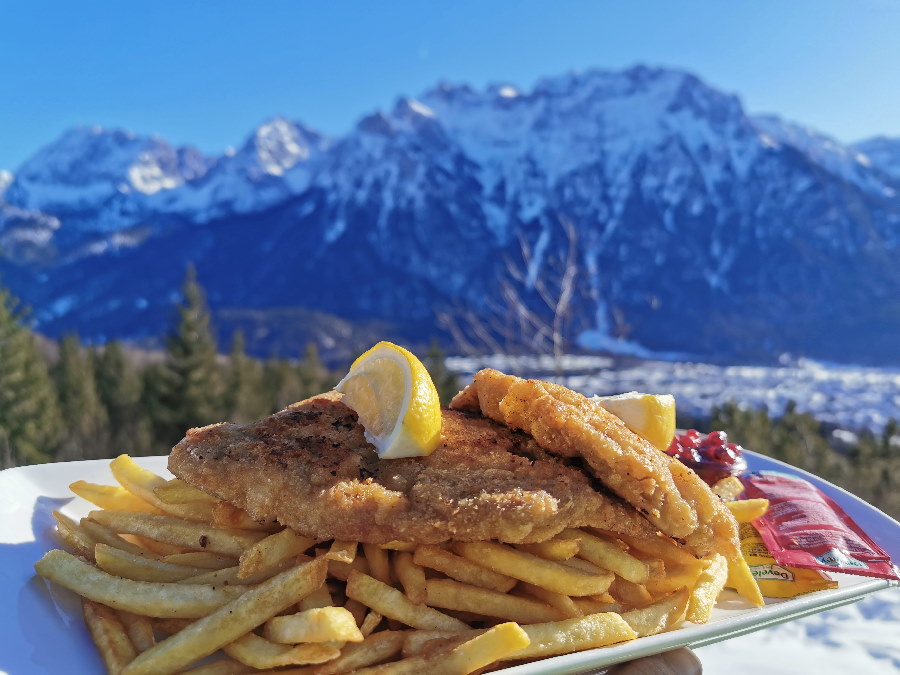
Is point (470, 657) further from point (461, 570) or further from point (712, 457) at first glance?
point (712, 457)

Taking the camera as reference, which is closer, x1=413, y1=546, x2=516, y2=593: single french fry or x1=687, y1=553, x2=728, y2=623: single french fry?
x1=413, y1=546, x2=516, y2=593: single french fry

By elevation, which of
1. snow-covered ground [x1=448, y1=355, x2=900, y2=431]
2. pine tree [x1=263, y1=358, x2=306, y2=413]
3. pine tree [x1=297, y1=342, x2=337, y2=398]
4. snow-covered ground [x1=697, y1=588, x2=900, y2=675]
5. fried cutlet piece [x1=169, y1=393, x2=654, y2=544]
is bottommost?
snow-covered ground [x1=448, y1=355, x2=900, y2=431]

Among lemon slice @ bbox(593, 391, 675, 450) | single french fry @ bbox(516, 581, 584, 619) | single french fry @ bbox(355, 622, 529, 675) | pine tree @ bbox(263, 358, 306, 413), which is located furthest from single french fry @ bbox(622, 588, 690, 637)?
pine tree @ bbox(263, 358, 306, 413)

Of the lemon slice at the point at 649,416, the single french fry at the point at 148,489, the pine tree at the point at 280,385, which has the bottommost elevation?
the pine tree at the point at 280,385

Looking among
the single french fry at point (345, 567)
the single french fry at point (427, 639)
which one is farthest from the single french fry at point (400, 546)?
the single french fry at point (427, 639)

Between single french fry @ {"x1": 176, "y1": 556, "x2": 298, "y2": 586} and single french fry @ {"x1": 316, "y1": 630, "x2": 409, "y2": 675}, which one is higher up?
single french fry @ {"x1": 176, "y1": 556, "x2": 298, "y2": 586}

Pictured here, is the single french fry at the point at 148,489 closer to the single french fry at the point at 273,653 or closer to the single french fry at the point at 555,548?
the single french fry at the point at 273,653

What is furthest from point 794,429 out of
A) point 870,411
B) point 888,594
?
point 870,411

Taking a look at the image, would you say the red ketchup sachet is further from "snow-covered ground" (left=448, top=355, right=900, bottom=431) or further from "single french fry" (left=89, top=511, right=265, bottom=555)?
"snow-covered ground" (left=448, top=355, right=900, bottom=431)
